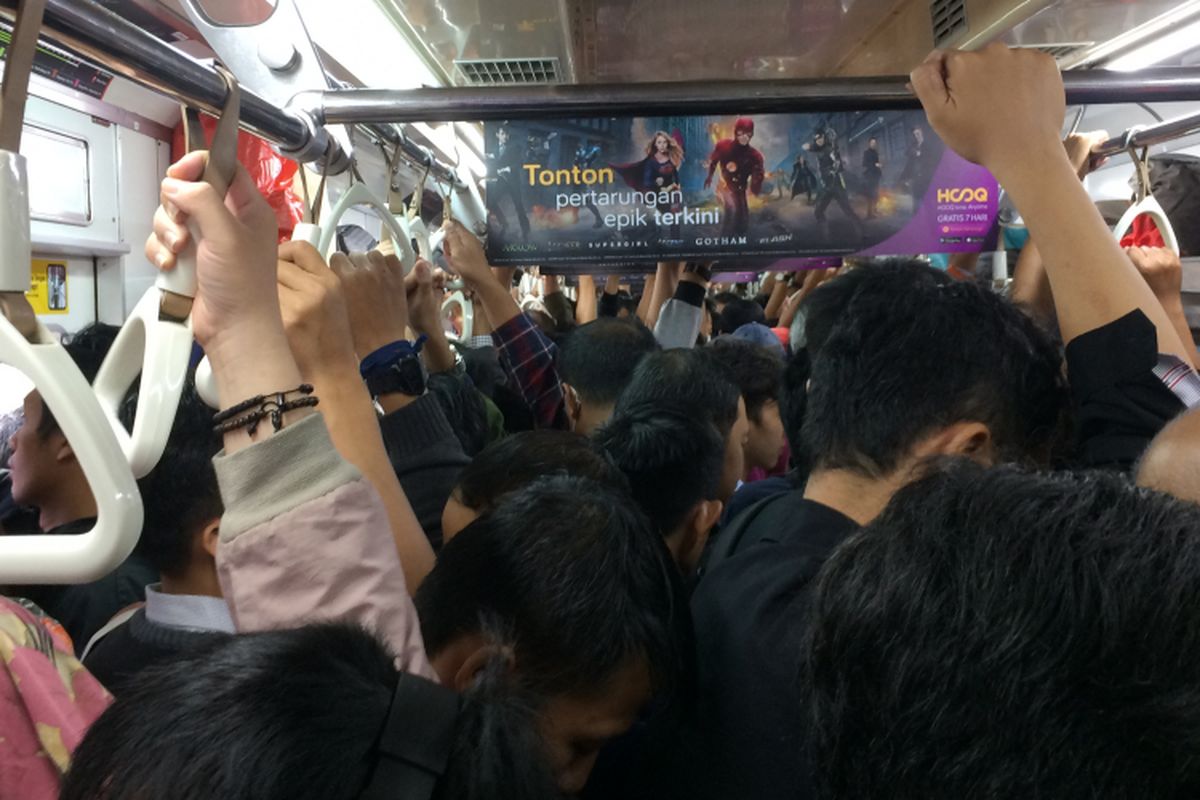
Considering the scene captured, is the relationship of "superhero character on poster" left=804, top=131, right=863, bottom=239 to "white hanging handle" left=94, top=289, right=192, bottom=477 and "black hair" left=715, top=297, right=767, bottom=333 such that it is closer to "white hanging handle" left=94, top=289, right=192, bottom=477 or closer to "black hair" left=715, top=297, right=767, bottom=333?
"white hanging handle" left=94, top=289, right=192, bottom=477

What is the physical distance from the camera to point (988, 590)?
20.8 inches

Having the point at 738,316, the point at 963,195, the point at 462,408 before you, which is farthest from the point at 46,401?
the point at 738,316

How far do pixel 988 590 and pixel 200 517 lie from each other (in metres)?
1.09

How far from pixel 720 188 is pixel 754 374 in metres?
0.74

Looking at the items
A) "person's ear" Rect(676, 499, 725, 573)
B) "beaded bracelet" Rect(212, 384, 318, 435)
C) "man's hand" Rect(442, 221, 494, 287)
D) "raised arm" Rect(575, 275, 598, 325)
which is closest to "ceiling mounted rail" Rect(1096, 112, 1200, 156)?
"person's ear" Rect(676, 499, 725, 573)

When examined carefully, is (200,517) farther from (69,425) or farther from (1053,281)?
(1053,281)

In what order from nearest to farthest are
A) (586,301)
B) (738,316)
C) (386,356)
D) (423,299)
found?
(386,356)
(423,299)
(586,301)
(738,316)

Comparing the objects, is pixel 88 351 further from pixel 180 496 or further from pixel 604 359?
pixel 604 359

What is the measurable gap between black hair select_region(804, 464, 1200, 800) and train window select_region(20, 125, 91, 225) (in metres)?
3.72

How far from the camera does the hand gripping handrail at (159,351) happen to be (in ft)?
2.20

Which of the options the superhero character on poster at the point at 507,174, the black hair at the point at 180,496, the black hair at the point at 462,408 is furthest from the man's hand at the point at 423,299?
the black hair at the point at 180,496

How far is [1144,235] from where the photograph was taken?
1.92m

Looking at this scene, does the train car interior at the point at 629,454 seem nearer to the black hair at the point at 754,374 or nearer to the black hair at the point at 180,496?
the black hair at the point at 180,496

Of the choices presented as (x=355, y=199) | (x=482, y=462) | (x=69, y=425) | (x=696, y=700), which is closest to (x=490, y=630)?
(x=696, y=700)
